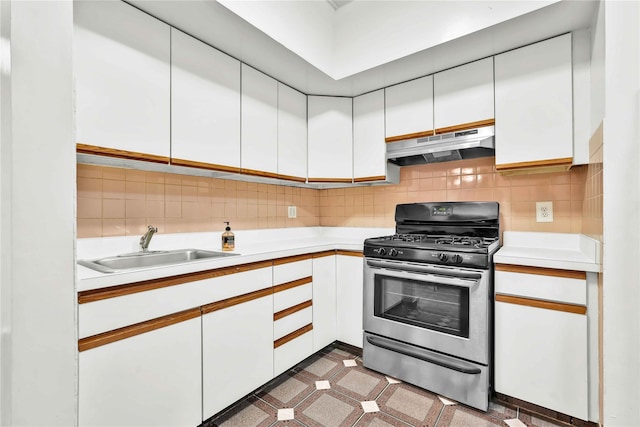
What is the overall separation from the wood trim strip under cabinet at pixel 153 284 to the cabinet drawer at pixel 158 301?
1 centimetres

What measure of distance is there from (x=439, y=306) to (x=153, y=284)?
1.56 meters

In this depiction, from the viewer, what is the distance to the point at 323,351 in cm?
236

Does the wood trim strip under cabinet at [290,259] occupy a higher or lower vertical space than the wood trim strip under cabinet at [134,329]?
higher

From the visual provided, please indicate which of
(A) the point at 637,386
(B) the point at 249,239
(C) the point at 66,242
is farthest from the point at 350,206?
(C) the point at 66,242

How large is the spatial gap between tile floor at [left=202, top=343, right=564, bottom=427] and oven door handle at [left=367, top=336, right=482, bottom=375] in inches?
8.0

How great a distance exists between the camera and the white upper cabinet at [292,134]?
7.79 ft

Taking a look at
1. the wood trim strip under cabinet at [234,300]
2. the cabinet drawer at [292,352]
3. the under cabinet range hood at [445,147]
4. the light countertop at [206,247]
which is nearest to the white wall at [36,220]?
the light countertop at [206,247]

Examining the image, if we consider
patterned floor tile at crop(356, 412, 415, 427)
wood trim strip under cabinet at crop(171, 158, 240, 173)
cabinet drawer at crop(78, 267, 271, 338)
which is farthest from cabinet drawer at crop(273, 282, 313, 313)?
wood trim strip under cabinet at crop(171, 158, 240, 173)

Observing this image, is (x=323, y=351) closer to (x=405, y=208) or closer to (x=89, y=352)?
(x=405, y=208)

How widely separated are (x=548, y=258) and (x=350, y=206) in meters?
1.67

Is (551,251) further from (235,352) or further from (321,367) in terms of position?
(235,352)

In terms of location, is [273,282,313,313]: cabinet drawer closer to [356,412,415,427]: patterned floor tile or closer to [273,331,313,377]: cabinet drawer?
[273,331,313,377]: cabinet drawer

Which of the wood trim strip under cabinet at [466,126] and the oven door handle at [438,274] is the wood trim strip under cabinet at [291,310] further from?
the wood trim strip under cabinet at [466,126]

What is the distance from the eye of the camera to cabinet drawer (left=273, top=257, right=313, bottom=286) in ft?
6.18
